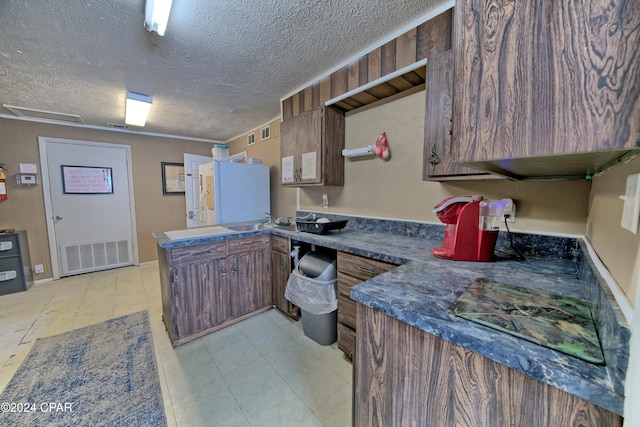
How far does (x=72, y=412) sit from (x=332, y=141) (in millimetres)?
2544

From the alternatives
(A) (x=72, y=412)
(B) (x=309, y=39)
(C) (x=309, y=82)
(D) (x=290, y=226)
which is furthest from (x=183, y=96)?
(A) (x=72, y=412)

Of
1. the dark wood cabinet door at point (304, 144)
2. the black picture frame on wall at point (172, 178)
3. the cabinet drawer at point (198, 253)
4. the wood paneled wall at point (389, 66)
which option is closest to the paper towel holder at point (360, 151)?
the dark wood cabinet door at point (304, 144)

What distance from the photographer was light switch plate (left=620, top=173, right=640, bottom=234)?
1.55 feet

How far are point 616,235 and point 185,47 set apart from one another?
2.46m

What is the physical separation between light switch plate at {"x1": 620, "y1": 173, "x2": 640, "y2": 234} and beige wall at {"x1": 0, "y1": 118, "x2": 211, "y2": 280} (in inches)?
199

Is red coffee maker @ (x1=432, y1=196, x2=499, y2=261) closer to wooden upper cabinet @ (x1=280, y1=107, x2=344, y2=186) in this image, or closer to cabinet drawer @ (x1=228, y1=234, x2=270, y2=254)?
wooden upper cabinet @ (x1=280, y1=107, x2=344, y2=186)

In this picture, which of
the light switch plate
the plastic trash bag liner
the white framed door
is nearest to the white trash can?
the plastic trash bag liner

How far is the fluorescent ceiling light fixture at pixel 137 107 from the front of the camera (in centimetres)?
250

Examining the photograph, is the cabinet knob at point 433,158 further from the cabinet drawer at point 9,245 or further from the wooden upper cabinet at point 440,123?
the cabinet drawer at point 9,245

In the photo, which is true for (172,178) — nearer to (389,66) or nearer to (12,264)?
(12,264)

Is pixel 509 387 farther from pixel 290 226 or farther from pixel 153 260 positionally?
pixel 153 260

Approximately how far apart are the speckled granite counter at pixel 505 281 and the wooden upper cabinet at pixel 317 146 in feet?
2.36

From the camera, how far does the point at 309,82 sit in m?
2.33

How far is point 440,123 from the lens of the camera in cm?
140
